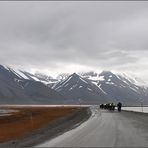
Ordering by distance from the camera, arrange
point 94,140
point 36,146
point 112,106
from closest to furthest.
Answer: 1. point 36,146
2. point 94,140
3. point 112,106

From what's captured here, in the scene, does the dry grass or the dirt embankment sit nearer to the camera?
the dirt embankment

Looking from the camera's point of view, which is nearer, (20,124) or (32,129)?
(32,129)

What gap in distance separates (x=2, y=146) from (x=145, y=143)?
25.2 ft

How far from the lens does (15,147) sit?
2055 cm

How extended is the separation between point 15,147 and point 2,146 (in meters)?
1.86

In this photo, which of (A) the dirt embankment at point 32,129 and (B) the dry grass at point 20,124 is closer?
(A) the dirt embankment at point 32,129

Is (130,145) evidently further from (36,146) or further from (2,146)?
(2,146)

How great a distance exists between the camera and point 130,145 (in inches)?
764

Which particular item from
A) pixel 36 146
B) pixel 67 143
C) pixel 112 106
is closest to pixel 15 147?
pixel 36 146

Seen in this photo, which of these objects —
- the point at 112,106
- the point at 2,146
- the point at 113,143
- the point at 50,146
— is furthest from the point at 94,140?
the point at 112,106

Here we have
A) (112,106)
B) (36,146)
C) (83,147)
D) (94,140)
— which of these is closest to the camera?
(83,147)

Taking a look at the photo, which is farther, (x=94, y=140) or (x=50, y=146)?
(x=94, y=140)

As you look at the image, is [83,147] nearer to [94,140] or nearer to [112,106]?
[94,140]

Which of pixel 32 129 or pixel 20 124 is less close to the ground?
pixel 20 124
